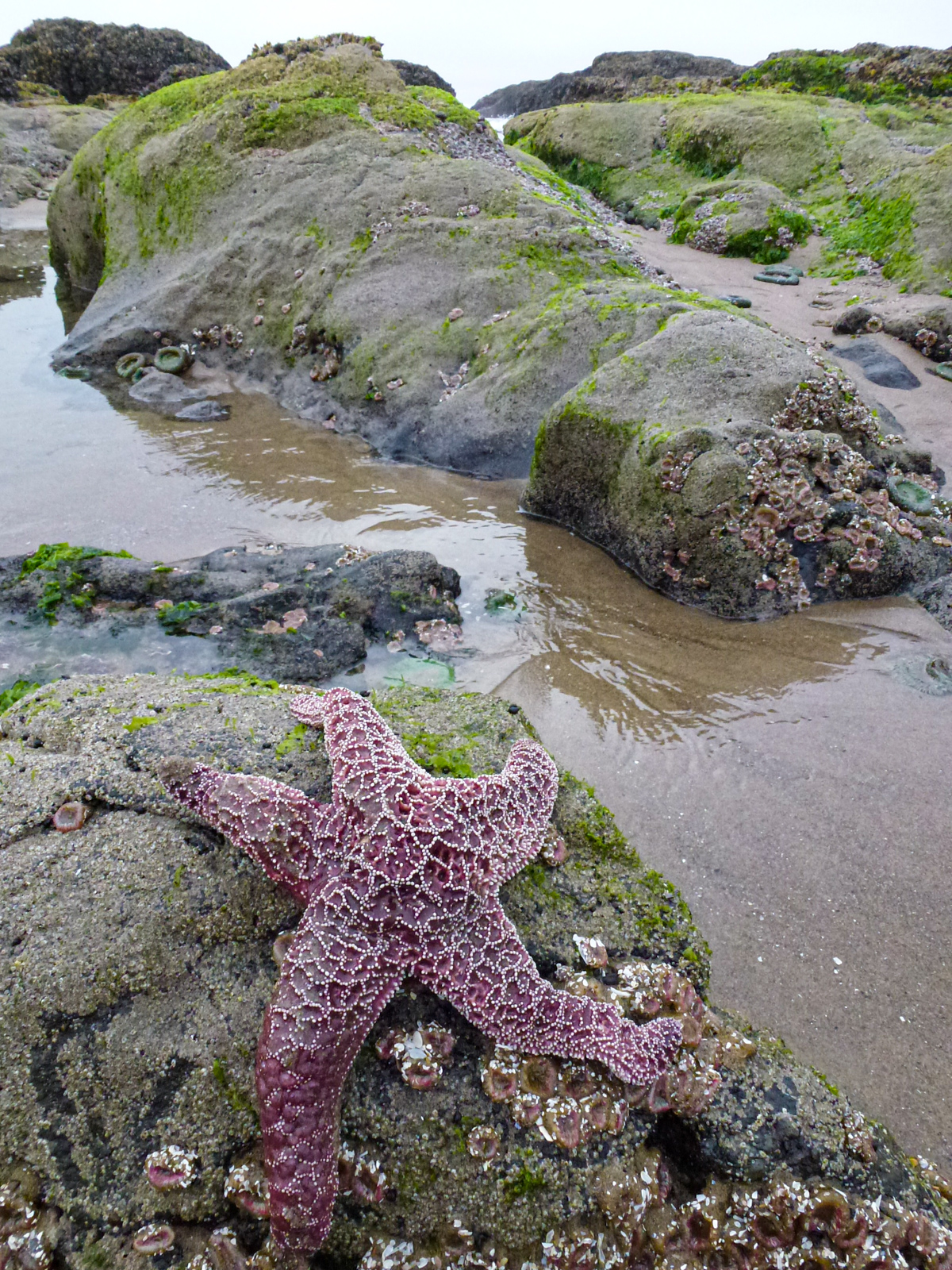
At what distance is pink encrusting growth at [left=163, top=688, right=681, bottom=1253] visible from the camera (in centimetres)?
220

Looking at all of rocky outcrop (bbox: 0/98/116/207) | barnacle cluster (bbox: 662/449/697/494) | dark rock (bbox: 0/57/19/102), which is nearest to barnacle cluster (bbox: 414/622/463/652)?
barnacle cluster (bbox: 662/449/697/494)

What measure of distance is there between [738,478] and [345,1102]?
491 centimetres

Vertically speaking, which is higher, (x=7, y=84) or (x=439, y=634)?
(x=7, y=84)

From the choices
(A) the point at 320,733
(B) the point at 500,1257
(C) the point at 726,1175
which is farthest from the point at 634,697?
(B) the point at 500,1257

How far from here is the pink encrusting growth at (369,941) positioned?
2.20m

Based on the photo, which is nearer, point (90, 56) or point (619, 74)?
point (619, 74)

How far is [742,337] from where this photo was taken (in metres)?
6.66

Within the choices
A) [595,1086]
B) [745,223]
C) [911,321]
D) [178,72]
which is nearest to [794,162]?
[745,223]

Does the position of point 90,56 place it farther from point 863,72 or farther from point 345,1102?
point 345,1102

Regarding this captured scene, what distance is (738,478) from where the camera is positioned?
5703 millimetres

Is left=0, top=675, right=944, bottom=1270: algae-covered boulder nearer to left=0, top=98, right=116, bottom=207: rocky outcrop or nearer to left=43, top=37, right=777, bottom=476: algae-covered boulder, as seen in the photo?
left=43, top=37, right=777, bottom=476: algae-covered boulder

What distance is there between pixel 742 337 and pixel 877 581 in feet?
8.30

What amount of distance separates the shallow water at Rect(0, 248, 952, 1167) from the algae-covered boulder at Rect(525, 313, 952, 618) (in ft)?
0.95

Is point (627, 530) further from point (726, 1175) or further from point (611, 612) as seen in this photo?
point (726, 1175)
